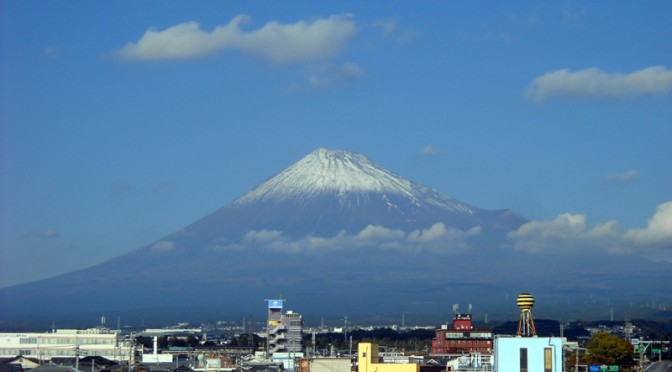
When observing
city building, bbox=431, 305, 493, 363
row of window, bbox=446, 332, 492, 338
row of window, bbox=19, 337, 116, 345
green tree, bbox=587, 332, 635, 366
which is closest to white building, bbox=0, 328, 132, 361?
row of window, bbox=19, 337, 116, 345

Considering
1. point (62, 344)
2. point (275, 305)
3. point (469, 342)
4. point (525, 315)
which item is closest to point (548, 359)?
point (525, 315)

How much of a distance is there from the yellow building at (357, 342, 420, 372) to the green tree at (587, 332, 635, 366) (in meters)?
41.2

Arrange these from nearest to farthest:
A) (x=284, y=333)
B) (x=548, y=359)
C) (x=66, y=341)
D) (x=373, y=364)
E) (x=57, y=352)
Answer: (x=548, y=359), (x=373, y=364), (x=57, y=352), (x=66, y=341), (x=284, y=333)

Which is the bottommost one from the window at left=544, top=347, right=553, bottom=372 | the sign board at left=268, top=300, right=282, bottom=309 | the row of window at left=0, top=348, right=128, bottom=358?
the row of window at left=0, top=348, right=128, bottom=358

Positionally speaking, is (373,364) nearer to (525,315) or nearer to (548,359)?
(525,315)

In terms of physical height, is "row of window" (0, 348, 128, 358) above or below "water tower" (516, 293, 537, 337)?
below

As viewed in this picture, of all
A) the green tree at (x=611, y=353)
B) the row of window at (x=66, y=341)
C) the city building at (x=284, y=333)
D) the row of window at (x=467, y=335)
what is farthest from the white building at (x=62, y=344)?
the green tree at (x=611, y=353)

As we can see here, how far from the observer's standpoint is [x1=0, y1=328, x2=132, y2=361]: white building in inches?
3216

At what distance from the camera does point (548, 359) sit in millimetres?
27484

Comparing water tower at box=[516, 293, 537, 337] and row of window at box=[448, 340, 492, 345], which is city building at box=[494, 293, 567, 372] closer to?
water tower at box=[516, 293, 537, 337]

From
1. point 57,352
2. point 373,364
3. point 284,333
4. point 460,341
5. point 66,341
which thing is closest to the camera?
point 373,364

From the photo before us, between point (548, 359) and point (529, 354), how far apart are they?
39 centimetres

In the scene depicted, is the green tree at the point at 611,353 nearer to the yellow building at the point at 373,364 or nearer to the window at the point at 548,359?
the yellow building at the point at 373,364

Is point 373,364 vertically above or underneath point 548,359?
underneath
